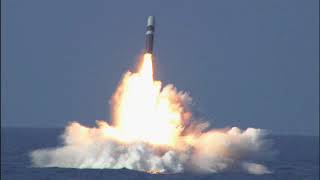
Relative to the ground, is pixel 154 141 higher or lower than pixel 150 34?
Result: lower

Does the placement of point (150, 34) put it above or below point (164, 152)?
above

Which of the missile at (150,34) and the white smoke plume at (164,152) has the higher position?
the missile at (150,34)

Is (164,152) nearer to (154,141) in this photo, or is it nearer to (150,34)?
(154,141)

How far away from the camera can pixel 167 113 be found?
4065 inches

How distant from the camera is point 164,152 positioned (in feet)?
325

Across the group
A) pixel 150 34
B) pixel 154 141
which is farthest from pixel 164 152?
pixel 150 34

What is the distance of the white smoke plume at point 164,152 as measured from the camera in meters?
98.2

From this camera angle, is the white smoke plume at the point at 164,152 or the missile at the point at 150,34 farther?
the missile at the point at 150,34

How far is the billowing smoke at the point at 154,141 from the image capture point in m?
98.5

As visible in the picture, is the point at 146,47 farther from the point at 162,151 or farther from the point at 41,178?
the point at 41,178

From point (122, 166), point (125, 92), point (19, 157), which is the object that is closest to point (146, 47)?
point (125, 92)

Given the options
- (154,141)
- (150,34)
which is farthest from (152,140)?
(150,34)

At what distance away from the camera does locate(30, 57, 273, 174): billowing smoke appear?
98500mm

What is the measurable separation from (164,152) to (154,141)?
2118 mm
